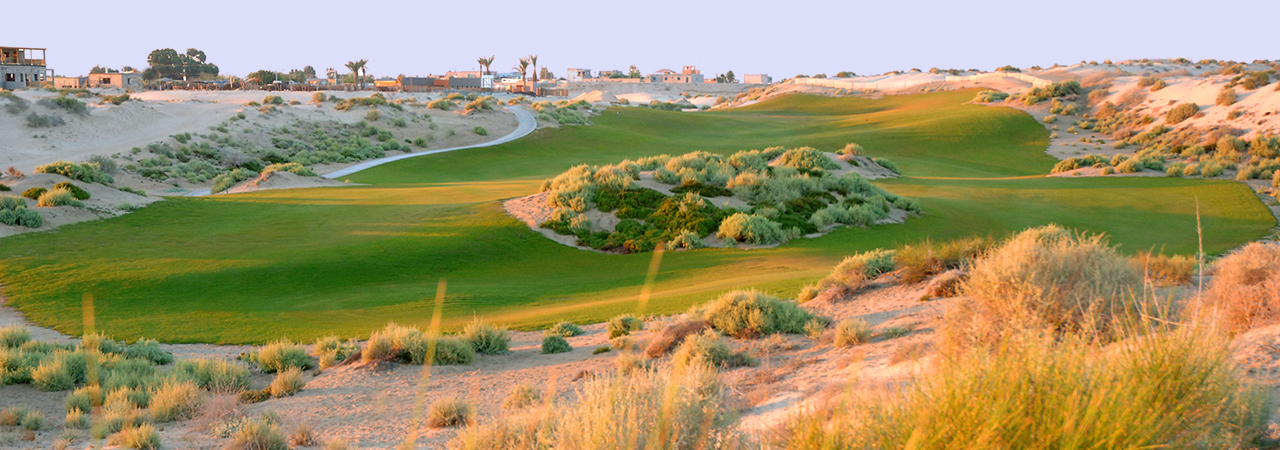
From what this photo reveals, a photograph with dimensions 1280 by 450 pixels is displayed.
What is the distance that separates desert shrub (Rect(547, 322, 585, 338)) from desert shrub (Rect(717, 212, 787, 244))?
312 inches

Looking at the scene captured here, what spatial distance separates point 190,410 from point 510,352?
3745 mm

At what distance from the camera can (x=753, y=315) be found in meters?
9.38

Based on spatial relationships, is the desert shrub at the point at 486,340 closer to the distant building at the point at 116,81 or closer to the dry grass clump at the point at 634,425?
the dry grass clump at the point at 634,425

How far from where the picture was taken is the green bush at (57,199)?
64.2 ft

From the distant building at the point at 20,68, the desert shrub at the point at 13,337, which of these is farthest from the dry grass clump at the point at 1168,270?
the distant building at the point at 20,68

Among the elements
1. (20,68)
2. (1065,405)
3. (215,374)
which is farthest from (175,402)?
(20,68)

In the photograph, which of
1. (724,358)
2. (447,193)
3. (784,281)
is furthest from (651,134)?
(724,358)

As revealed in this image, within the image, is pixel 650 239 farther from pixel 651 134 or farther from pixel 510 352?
pixel 651 134

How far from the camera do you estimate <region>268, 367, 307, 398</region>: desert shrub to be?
8.63 metres

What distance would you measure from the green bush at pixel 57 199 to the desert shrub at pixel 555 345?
53.3 feet

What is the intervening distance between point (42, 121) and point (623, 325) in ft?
165

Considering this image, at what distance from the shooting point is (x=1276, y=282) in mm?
6352

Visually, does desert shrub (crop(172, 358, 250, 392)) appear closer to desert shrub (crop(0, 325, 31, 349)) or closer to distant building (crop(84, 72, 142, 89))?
desert shrub (crop(0, 325, 31, 349))

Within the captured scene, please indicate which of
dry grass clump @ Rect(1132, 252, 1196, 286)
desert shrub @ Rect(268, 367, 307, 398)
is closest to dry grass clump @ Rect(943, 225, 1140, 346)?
dry grass clump @ Rect(1132, 252, 1196, 286)
